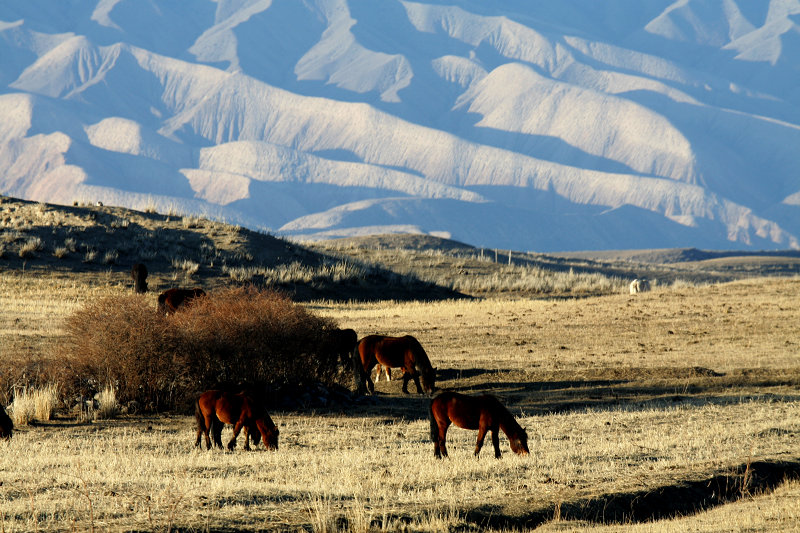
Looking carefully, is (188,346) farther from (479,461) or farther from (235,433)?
(479,461)

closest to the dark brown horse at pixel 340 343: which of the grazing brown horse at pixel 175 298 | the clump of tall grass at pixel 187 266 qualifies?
the grazing brown horse at pixel 175 298

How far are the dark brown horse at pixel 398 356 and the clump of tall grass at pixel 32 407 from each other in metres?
5.97

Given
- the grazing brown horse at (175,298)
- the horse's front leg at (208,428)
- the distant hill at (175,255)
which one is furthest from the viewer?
the distant hill at (175,255)

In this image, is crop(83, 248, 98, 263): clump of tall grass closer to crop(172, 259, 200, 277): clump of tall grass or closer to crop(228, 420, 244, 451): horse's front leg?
crop(172, 259, 200, 277): clump of tall grass

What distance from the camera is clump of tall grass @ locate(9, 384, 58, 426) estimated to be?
57.3 ft

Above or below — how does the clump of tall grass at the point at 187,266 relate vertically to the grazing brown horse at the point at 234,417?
above

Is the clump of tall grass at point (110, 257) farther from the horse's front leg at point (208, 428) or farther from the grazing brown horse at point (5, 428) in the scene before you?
the horse's front leg at point (208, 428)

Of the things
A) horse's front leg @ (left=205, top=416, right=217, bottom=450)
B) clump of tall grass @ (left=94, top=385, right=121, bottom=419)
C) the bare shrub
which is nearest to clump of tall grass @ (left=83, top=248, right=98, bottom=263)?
the bare shrub

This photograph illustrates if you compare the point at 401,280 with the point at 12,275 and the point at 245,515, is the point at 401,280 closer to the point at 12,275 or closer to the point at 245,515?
the point at 12,275

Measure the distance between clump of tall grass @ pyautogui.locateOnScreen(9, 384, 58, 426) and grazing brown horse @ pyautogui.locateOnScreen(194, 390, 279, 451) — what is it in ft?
14.2

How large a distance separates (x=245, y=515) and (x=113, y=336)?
9.62 meters

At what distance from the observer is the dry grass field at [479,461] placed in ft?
34.5

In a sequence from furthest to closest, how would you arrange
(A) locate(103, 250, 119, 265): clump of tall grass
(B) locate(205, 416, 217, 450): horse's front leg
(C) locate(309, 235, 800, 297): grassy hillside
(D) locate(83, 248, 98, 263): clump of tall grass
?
(C) locate(309, 235, 800, 297): grassy hillside, (A) locate(103, 250, 119, 265): clump of tall grass, (D) locate(83, 248, 98, 263): clump of tall grass, (B) locate(205, 416, 217, 450): horse's front leg

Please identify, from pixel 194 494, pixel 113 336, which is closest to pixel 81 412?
pixel 113 336
